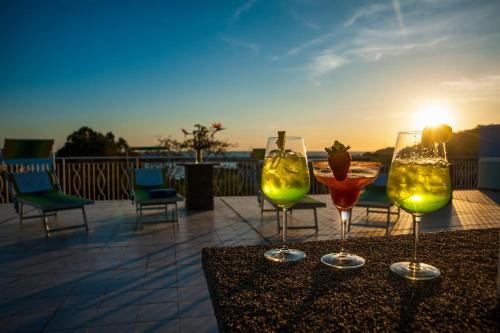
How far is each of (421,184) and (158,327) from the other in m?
2.10

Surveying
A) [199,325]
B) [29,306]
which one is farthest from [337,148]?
[29,306]

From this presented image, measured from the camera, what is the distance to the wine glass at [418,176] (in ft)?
2.36

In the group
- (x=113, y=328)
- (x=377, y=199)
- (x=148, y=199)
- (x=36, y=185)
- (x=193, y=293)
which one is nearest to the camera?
(x=113, y=328)

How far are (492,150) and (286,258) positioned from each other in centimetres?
1174

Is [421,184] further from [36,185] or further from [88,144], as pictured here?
[88,144]

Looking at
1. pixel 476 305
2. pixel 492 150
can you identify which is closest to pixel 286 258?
pixel 476 305

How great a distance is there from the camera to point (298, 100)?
12531 millimetres

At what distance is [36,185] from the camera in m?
5.66

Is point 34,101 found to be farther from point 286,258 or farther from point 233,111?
point 286,258

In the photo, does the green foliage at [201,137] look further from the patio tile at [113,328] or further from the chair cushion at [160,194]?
the patio tile at [113,328]

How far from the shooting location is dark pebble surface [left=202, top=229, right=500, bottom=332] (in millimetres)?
442

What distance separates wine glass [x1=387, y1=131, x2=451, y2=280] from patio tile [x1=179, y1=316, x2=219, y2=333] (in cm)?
188

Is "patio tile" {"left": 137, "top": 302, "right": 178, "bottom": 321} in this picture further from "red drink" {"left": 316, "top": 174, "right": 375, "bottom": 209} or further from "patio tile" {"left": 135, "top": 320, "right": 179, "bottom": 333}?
"red drink" {"left": 316, "top": 174, "right": 375, "bottom": 209}

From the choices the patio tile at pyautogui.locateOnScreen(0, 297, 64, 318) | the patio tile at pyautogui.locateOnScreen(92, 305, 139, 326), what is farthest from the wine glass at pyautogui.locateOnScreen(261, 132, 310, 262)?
the patio tile at pyautogui.locateOnScreen(0, 297, 64, 318)
